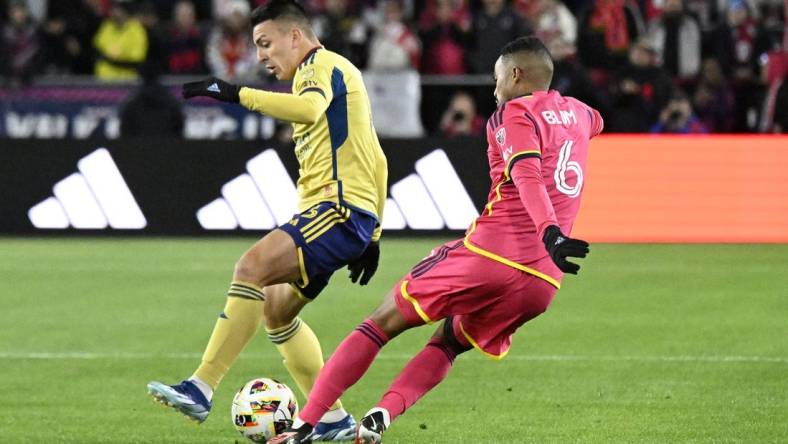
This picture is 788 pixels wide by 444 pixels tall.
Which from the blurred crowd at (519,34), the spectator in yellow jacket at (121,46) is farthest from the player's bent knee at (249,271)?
the spectator in yellow jacket at (121,46)

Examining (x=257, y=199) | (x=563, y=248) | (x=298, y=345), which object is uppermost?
(x=563, y=248)

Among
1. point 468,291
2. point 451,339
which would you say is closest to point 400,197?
point 451,339

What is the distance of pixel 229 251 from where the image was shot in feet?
51.3

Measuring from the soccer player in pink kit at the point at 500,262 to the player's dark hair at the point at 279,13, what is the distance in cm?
115

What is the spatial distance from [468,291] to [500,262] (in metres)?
0.18

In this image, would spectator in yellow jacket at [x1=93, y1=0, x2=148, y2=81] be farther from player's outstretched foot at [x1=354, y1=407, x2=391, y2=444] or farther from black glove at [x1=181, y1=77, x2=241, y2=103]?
player's outstretched foot at [x1=354, y1=407, x2=391, y2=444]

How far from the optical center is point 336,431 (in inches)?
286

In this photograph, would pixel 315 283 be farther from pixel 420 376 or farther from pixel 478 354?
pixel 478 354

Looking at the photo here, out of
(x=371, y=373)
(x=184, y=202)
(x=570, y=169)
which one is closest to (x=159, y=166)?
(x=184, y=202)

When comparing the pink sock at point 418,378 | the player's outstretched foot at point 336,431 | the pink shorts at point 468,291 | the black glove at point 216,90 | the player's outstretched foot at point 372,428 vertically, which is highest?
the black glove at point 216,90

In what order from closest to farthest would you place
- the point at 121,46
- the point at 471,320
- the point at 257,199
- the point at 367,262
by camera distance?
the point at 471,320, the point at 367,262, the point at 257,199, the point at 121,46

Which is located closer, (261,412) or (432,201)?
(261,412)

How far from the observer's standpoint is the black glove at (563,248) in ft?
19.4

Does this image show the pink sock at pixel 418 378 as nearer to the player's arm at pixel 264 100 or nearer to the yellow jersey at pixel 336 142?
the yellow jersey at pixel 336 142
